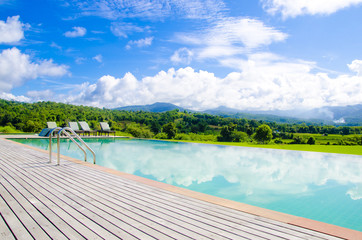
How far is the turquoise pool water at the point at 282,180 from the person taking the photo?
13.0 feet

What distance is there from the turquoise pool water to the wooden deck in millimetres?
2045

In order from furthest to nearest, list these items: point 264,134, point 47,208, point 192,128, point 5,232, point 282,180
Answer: point 192,128
point 264,134
point 282,180
point 47,208
point 5,232

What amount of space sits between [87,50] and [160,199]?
676 inches

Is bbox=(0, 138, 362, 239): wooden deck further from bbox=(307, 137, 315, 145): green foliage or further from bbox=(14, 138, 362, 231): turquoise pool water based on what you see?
bbox=(307, 137, 315, 145): green foliage

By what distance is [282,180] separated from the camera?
574 cm

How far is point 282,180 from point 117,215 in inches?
188

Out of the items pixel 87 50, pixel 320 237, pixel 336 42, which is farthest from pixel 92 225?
pixel 87 50

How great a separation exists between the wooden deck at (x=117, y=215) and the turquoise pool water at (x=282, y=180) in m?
2.04

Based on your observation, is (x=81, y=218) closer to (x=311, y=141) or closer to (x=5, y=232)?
(x=5, y=232)

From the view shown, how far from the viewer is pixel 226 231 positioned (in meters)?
1.85

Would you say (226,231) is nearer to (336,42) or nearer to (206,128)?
(336,42)

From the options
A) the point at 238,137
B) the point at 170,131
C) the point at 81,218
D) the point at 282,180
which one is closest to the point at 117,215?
the point at 81,218

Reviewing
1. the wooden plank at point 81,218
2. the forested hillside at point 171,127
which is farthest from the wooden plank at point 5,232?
the forested hillside at point 171,127

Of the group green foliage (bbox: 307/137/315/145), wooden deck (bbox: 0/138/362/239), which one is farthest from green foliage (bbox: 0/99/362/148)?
wooden deck (bbox: 0/138/362/239)
